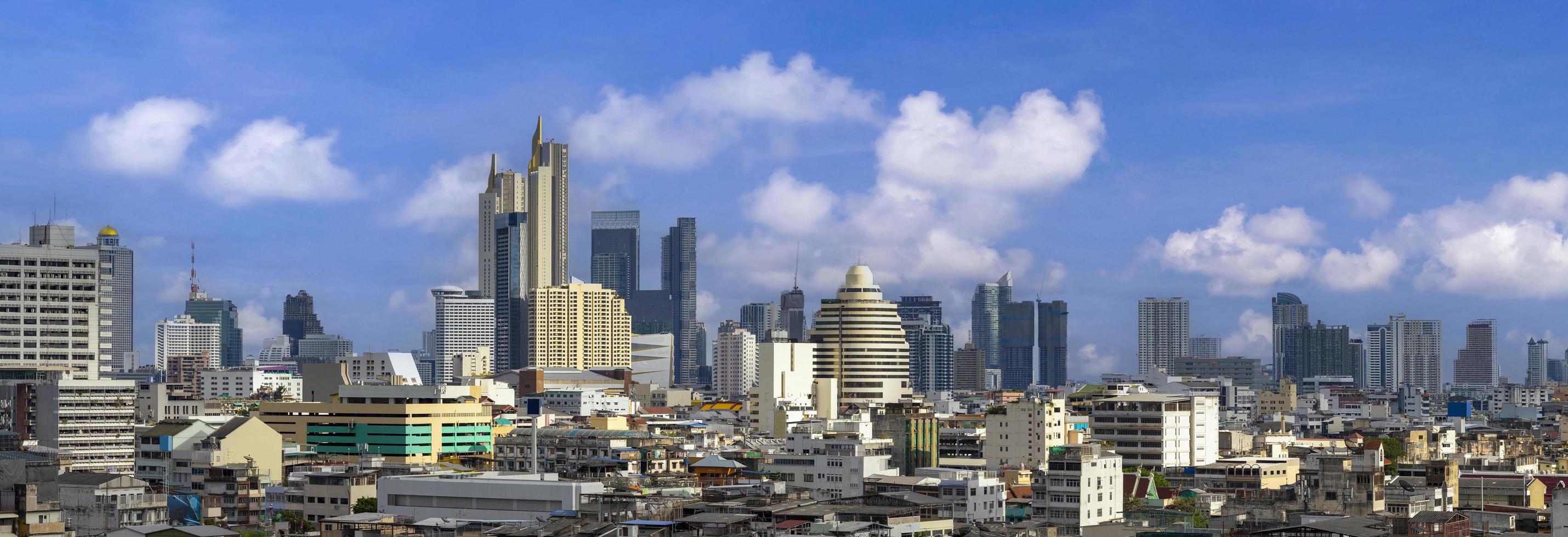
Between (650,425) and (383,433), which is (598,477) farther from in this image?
(650,425)

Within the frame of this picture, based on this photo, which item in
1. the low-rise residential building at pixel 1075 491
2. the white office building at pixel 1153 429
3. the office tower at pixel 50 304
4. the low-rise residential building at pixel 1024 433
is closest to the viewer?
the low-rise residential building at pixel 1075 491

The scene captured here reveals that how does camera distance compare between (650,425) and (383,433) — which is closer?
(383,433)

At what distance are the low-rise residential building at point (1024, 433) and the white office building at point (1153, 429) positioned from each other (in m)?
3.80

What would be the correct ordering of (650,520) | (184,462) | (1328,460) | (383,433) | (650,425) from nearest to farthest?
(650,520) → (1328,460) → (184,462) → (383,433) → (650,425)

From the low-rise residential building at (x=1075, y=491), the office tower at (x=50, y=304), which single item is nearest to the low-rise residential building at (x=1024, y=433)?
the low-rise residential building at (x=1075, y=491)

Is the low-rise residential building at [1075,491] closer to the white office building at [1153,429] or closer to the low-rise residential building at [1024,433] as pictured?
the low-rise residential building at [1024,433]

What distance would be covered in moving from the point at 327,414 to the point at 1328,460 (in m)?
84.1

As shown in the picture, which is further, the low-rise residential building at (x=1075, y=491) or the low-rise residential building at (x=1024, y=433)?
the low-rise residential building at (x=1024, y=433)

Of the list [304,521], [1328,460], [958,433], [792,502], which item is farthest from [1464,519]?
[958,433]

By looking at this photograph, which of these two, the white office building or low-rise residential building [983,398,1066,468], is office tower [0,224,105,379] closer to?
low-rise residential building [983,398,1066,468]

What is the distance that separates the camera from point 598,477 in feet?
366

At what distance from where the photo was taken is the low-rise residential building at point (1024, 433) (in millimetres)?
137875

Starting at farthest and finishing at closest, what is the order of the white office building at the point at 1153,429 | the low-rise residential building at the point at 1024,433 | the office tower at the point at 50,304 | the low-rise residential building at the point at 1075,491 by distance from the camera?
1. the office tower at the point at 50,304
2. the white office building at the point at 1153,429
3. the low-rise residential building at the point at 1024,433
4. the low-rise residential building at the point at 1075,491

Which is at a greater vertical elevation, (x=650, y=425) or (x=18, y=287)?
(x=18, y=287)
